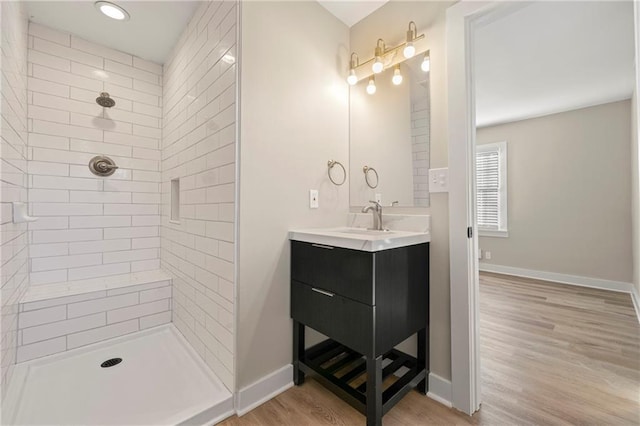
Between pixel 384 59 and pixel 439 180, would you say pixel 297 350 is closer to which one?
pixel 439 180

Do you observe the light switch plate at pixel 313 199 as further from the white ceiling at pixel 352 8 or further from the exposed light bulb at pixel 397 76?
the white ceiling at pixel 352 8

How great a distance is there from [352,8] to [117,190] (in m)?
2.52

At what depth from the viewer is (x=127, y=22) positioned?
2.09m

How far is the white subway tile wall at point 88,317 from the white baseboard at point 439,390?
2144mm

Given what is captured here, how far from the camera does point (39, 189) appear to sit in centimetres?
216

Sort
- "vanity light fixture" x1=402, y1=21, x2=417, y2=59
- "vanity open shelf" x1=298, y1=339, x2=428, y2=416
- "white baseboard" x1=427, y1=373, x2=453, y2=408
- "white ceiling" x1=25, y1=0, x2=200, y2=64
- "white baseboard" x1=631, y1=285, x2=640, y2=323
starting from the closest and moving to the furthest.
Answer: "vanity open shelf" x1=298, y1=339, x2=428, y2=416 → "white baseboard" x1=427, y1=373, x2=453, y2=408 → "vanity light fixture" x1=402, y1=21, x2=417, y2=59 → "white ceiling" x1=25, y1=0, x2=200, y2=64 → "white baseboard" x1=631, y1=285, x2=640, y2=323

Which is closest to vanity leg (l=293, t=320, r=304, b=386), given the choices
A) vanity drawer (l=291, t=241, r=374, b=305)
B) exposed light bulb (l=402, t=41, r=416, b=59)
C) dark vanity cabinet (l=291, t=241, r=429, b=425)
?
dark vanity cabinet (l=291, t=241, r=429, b=425)

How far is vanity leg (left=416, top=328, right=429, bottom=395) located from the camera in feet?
5.29

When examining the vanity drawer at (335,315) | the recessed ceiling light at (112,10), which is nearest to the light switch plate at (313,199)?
the vanity drawer at (335,315)

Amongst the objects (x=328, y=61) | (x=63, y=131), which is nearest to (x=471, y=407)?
(x=328, y=61)

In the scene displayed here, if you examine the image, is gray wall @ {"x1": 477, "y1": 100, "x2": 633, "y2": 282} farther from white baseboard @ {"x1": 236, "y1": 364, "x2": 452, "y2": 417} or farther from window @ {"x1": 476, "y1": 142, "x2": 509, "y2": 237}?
white baseboard @ {"x1": 236, "y1": 364, "x2": 452, "y2": 417}

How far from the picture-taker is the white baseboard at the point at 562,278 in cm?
366

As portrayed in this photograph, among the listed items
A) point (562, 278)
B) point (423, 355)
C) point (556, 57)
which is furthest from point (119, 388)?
point (562, 278)

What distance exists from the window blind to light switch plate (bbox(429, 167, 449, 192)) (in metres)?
3.82
